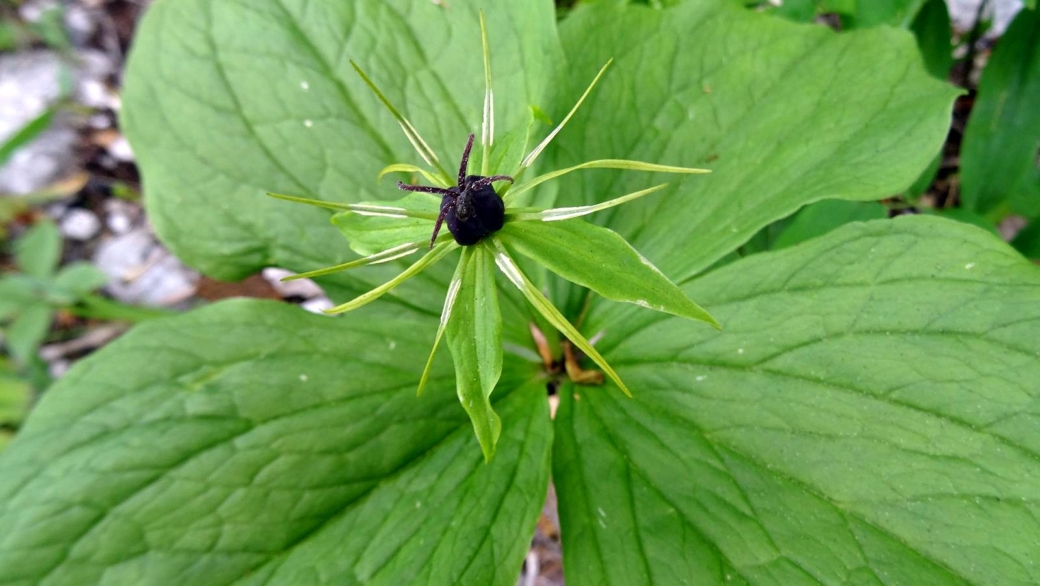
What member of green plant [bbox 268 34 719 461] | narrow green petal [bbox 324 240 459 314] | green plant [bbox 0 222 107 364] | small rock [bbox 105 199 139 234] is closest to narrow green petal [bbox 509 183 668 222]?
green plant [bbox 268 34 719 461]

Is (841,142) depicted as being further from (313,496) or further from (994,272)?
(313,496)

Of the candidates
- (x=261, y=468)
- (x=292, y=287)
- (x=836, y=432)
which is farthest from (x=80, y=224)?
(x=836, y=432)

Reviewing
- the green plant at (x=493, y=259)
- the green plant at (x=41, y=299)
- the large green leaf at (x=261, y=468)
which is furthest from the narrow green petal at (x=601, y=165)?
the green plant at (x=41, y=299)

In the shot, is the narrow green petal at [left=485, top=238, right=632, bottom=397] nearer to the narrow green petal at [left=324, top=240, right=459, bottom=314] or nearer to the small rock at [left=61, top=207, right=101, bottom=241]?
the narrow green petal at [left=324, top=240, right=459, bottom=314]

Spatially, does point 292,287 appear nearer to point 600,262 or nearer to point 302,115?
point 302,115

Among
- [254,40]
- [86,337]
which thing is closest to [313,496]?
[254,40]

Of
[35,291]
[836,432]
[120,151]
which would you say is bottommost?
[35,291]

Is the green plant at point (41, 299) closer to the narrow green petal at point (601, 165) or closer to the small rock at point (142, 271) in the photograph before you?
the small rock at point (142, 271)
